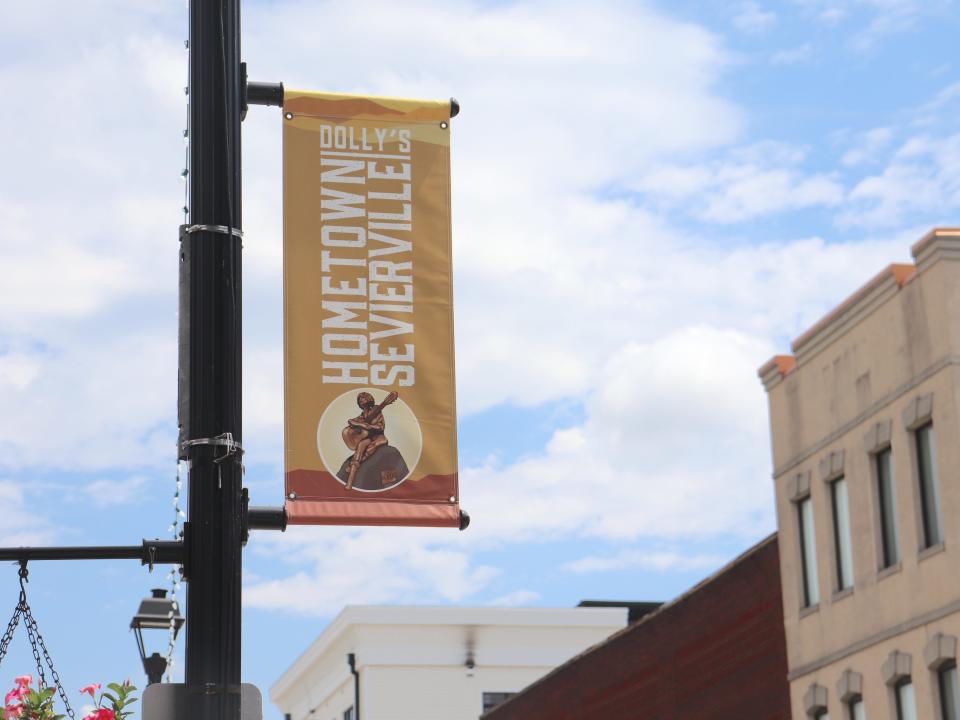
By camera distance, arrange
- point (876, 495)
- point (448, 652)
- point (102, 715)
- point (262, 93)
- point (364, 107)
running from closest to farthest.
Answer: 1. point (262, 93)
2. point (364, 107)
3. point (102, 715)
4. point (876, 495)
5. point (448, 652)

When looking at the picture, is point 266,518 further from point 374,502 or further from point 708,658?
point 708,658

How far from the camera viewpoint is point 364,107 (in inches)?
352

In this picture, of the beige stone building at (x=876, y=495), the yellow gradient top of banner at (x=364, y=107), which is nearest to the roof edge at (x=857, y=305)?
the beige stone building at (x=876, y=495)

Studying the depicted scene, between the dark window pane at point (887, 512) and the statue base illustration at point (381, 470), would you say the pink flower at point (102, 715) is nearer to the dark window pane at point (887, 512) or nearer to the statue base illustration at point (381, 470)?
the statue base illustration at point (381, 470)

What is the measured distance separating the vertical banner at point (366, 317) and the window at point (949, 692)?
53.3ft

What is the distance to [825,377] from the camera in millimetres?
26812

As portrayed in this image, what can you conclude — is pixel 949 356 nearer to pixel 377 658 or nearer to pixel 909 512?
pixel 909 512

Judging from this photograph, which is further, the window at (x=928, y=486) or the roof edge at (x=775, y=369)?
the roof edge at (x=775, y=369)

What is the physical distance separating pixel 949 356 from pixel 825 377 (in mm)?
4173

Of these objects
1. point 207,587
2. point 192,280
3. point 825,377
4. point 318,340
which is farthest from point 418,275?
point 825,377

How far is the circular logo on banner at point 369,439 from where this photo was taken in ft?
27.2

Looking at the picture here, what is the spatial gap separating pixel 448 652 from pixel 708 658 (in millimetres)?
25694

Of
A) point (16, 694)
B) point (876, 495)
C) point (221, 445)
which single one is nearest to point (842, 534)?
point (876, 495)

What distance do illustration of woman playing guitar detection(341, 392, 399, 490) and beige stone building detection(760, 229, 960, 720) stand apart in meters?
15.8
